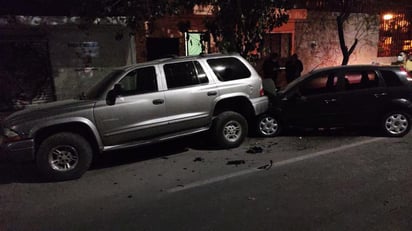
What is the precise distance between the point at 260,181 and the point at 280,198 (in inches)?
27.3

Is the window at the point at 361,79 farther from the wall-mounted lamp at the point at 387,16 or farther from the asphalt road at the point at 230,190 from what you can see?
the wall-mounted lamp at the point at 387,16

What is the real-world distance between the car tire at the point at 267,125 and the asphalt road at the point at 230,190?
61 cm

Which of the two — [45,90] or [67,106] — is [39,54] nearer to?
[45,90]

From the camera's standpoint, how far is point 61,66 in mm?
10836

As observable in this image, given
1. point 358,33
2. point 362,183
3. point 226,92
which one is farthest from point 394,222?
point 358,33

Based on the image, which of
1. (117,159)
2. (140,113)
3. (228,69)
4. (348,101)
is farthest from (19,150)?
(348,101)

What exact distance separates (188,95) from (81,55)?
592 centimetres

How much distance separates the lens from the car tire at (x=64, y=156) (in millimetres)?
5539

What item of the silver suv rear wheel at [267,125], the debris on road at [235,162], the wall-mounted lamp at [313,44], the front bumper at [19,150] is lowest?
the debris on road at [235,162]

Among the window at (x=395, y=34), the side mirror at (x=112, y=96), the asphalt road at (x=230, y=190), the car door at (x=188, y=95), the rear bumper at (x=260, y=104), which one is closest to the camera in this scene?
the asphalt road at (x=230, y=190)

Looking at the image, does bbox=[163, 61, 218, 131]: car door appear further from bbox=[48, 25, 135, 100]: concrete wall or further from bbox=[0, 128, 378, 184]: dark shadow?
bbox=[48, 25, 135, 100]: concrete wall

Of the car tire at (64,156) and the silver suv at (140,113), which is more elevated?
the silver suv at (140,113)

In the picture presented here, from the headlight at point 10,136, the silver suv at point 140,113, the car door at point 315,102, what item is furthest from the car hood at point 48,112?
the car door at point 315,102


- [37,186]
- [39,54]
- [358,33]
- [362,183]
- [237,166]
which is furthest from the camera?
[358,33]
